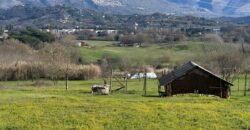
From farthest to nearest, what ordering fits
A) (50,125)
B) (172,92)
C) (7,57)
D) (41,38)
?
1. (41,38)
2. (7,57)
3. (172,92)
4. (50,125)

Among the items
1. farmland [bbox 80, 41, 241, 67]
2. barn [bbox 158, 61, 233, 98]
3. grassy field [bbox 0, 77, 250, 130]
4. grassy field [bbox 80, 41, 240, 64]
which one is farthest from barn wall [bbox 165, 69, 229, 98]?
grassy field [bbox 80, 41, 240, 64]

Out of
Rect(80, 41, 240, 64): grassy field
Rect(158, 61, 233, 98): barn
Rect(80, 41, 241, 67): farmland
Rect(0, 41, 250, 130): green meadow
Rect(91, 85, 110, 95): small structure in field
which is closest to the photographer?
Rect(0, 41, 250, 130): green meadow

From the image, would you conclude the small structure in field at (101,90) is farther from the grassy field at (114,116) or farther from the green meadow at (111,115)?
the grassy field at (114,116)

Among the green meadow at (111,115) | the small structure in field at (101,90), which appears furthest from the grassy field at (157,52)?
the green meadow at (111,115)

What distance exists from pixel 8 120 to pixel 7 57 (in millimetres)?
72373

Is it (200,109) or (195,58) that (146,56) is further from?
(200,109)

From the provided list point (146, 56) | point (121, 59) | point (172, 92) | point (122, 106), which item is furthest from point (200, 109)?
point (146, 56)

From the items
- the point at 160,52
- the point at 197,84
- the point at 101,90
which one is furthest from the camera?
the point at 160,52

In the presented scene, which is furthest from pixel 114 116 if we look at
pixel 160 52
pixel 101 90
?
pixel 160 52

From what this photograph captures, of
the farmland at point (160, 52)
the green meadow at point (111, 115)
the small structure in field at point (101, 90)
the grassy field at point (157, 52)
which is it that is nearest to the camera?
the green meadow at point (111, 115)

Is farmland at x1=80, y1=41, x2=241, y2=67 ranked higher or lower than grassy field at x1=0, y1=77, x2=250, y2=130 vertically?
lower

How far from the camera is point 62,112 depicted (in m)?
34.1

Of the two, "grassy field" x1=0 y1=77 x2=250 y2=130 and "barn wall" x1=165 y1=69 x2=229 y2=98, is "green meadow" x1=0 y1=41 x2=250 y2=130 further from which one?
"barn wall" x1=165 y1=69 x2=229 y2=98

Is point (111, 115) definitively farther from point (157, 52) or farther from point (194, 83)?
point (157, 52)
